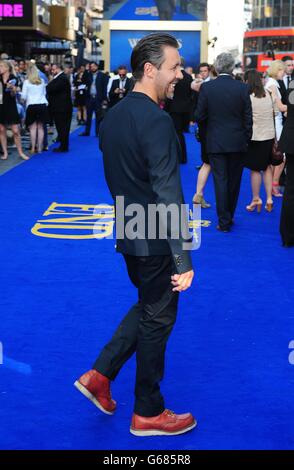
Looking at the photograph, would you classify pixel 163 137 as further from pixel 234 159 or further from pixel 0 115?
pixel 0 115

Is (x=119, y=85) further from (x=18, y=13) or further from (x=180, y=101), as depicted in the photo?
(x=18, y=13)

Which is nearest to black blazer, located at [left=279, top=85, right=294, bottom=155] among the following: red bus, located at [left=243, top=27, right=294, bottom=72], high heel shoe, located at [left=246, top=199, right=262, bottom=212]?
high heel shoe, located at [left=246, top=199, right=262, bottom=212]

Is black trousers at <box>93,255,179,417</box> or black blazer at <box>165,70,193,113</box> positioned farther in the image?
black blazer at <box>165,70,193,113</box>

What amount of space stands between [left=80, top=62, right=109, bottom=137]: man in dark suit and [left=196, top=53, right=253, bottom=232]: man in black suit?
1157cm

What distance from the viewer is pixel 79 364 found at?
4.89m

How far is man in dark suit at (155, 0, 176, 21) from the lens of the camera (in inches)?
1832

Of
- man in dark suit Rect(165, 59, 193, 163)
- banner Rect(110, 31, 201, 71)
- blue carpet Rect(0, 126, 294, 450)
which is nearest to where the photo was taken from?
blue carpet Rect(0, 126, 294, 450)

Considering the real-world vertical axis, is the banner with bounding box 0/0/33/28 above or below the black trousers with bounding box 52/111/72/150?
above

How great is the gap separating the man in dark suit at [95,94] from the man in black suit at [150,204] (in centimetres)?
1665

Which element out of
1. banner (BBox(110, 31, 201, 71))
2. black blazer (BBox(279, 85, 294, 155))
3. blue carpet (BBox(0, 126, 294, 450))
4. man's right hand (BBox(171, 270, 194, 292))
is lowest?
blue carpet (BBox(0, 126, 294, 450))

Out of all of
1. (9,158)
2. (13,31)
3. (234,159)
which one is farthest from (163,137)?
(13,31)

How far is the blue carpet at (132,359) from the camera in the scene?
13.3 ft

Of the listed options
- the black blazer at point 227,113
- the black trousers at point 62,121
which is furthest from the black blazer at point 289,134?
the black trousers at point 62,121

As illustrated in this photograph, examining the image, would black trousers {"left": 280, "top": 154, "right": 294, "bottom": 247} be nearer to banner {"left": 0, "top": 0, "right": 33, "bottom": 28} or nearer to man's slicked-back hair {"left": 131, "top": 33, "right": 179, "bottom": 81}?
man's slicked-back hair {"left": 131, "top": 33, "right": 179, "bottom": 81}
